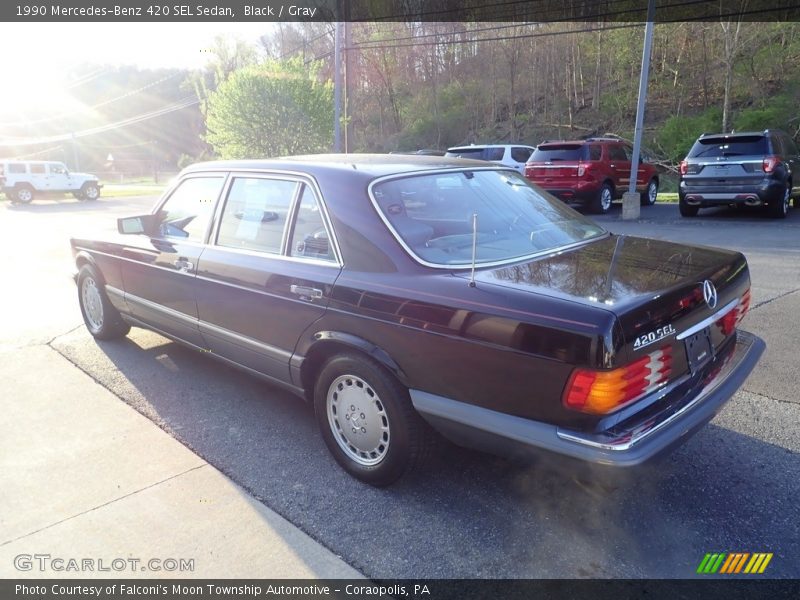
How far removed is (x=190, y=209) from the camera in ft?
14.1

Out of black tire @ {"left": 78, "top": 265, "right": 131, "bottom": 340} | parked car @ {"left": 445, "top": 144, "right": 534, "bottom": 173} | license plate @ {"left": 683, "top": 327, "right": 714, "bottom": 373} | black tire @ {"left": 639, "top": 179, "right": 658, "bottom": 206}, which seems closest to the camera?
license plate @ {"left": 683, "top": 327, "right": 714, "bottom": 373}

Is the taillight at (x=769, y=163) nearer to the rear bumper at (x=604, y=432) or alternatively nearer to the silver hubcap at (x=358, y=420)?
the rear bumper at (x=604, y=432)

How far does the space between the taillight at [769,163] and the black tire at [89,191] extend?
2825 centimetres

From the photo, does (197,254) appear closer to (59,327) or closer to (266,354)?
(266,354)

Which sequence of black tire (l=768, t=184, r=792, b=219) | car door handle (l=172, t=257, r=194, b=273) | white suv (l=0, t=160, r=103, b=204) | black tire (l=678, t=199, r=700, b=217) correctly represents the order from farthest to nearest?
1. white suv (l=0, t=160, r=103, b=204)
2. black tire (l=678, t=199, r=700, b=217)
3. black tire (l=768, t=184, r=792, b=219)
4. car door handle (l=172, t=257, r=194, b=273)

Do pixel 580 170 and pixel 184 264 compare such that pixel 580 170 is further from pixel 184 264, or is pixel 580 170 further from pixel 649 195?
pixel 184 264

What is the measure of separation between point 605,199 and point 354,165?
12.9 m

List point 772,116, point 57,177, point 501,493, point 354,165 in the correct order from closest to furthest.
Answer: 1. point 501,493
2. point 354,165
3. point 772,116
4. point 57,177

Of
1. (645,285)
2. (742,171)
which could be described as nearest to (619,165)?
(742,171)

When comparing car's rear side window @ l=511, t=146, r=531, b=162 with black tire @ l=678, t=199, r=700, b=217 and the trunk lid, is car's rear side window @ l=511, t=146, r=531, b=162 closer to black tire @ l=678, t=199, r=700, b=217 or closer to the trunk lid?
black tire @ l=678, t=199, r=700, b=217

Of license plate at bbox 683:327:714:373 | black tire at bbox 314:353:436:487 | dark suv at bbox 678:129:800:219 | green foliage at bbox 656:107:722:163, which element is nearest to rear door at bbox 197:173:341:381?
black tire at bbox 314:353:436:487

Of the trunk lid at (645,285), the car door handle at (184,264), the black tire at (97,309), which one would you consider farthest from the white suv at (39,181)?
the trunk lid at (645,285)

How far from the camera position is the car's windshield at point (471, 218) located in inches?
117

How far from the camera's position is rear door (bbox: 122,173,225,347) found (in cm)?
405
